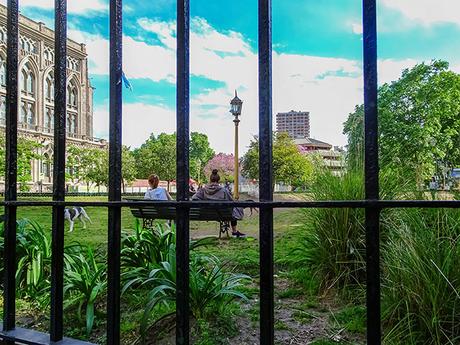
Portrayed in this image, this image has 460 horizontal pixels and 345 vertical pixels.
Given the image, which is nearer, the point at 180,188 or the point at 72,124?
the point at 180,188

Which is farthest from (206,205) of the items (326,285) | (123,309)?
(326,285)

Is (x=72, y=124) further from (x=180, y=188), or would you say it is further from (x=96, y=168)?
(x=180, y=188)

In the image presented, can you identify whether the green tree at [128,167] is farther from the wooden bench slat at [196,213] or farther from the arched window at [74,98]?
the wooden bench slat at [196,213]

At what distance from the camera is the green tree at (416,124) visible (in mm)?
3238

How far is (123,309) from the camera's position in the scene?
8.11 ft

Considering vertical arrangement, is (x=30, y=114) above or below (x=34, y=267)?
above

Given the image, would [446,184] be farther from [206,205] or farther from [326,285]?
[206,205]

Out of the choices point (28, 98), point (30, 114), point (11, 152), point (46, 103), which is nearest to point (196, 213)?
point (11, 152)

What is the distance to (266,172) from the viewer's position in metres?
0.89

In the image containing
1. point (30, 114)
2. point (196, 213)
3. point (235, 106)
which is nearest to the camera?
point (196, 213)

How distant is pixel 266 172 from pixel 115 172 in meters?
0.44

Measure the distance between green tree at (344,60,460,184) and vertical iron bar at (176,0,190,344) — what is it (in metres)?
1.99

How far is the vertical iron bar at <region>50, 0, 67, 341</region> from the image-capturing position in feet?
3.74

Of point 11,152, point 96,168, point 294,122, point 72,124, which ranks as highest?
point 72,124
